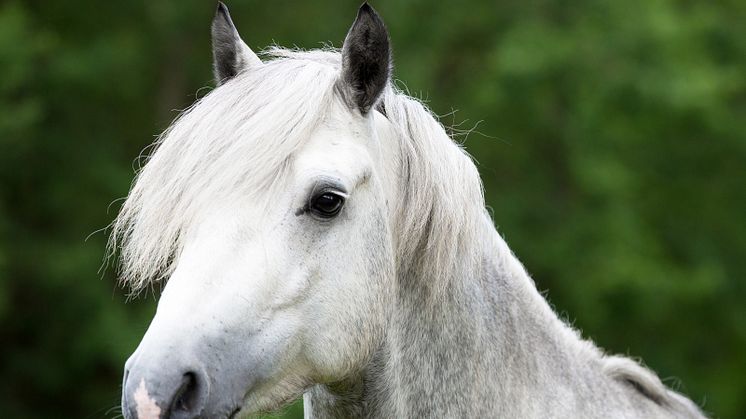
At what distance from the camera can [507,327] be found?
370cm

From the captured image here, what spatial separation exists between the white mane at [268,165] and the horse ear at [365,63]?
0.08 m

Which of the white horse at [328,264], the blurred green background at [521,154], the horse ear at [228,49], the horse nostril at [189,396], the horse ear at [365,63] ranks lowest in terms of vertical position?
the blurred green background at [521,154]

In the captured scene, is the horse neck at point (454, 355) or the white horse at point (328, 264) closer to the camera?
the white horse at point (328, 264)

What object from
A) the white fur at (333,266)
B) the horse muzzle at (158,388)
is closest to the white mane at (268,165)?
the white fur at (333,266)

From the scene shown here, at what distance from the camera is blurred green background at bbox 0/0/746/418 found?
48.3 ft

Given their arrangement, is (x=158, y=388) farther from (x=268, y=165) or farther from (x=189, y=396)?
(x=268, y=165)

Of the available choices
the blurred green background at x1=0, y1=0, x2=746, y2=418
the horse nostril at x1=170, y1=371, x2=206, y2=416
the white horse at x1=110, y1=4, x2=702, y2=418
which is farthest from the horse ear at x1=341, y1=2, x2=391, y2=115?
the blurred green background at x1=0, y1=0, x2=746, y2=418

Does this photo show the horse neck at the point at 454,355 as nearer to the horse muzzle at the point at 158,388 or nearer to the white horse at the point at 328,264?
the white horse at the point at 328,264

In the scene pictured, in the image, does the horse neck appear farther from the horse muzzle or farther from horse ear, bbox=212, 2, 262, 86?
horse ear, bbox=212, 2, 262, 86

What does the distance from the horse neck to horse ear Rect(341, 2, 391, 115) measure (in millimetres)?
665

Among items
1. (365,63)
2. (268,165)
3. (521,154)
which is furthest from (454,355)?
(521,154)

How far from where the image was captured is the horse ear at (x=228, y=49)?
3.65 m

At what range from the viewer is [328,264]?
3195 mm

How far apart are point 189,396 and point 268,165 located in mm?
790
